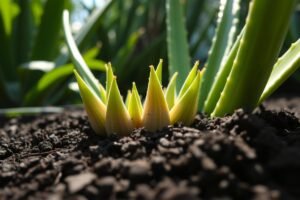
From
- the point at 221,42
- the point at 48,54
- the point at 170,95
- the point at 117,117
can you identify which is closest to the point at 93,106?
the point at 117,117

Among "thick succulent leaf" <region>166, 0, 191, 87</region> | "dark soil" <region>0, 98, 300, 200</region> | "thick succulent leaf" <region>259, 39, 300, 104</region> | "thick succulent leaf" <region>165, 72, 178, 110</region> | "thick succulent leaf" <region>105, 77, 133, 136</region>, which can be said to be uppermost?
"thick succulent leaf" <region>166, 0, 191, 87</region>

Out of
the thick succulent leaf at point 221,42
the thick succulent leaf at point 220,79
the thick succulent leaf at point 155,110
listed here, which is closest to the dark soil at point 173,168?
the thick succulent leaf at point 155,110

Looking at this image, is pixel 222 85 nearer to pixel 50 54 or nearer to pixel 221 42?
pixel 221 42

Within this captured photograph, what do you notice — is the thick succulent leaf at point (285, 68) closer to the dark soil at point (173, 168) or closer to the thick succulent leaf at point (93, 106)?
the dark soil at point (173, 168)

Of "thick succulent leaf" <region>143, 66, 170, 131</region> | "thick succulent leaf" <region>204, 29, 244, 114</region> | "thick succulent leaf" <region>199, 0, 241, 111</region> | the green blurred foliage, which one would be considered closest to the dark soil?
"thick succulent leaf" <region>143, 66, 170, 131</region>

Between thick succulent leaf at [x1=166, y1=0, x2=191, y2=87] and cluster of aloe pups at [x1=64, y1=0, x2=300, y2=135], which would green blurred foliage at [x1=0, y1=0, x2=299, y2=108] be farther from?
cluster of aloe pups at [x1=64, y1=0, x2=300, y2=135]
